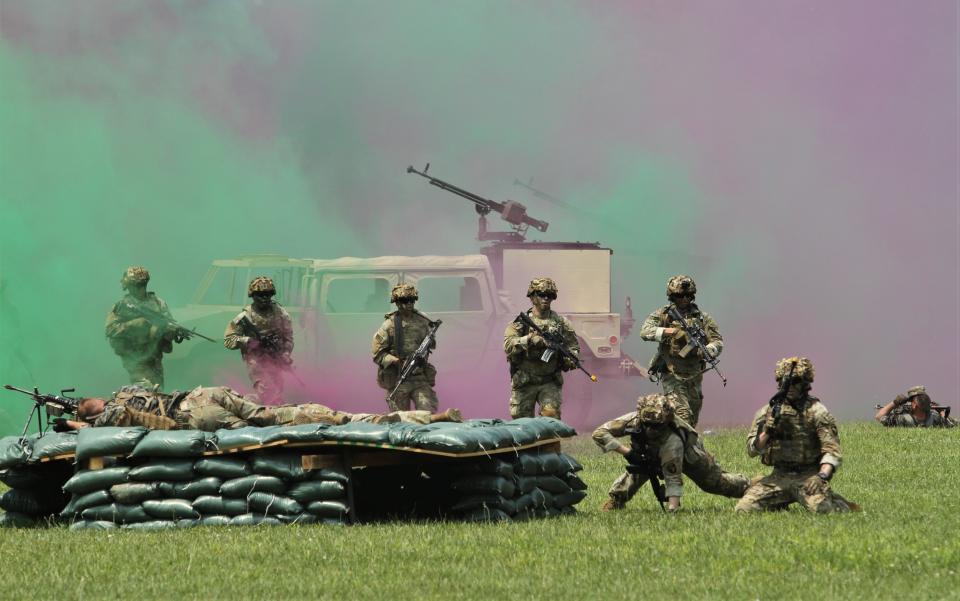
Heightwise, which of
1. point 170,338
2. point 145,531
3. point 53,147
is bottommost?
point 145,531

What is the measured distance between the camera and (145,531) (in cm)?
1130

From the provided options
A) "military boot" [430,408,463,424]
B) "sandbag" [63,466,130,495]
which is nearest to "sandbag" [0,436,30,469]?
"sandbag" [63,466,130,495]

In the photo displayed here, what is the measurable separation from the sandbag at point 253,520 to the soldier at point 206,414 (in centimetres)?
102

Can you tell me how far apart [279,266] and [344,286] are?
0.82 metres

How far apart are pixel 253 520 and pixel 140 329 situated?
795 cm

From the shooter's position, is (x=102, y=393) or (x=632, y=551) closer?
(x=632, y=551)

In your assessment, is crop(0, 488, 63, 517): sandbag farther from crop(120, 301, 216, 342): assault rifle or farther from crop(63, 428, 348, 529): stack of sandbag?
crop(120, 301, 216, 342): assault rifle

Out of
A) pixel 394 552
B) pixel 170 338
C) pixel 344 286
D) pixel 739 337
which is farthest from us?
pixel 739 337

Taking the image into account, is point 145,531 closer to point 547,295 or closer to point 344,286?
A: point 547,295

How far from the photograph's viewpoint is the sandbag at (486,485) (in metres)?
11.4

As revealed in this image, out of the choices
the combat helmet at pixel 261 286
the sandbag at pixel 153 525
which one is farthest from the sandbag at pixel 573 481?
the combat helmet at pixel 261 286

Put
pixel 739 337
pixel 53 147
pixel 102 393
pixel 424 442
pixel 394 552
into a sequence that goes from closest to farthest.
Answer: pixel 394 552 < pixel 424 442 < pixel 102 393 < pixel 53 147 < pixel 739 337

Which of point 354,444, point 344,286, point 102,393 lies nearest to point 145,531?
point 354,444

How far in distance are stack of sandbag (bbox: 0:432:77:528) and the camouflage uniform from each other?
1.56 feet
